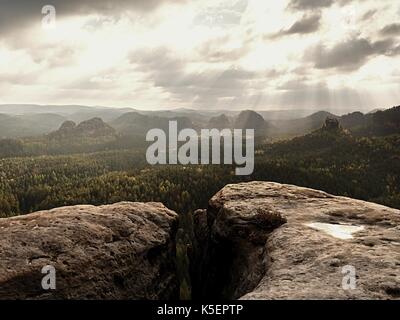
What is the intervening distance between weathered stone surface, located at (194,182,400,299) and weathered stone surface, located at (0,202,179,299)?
512cm

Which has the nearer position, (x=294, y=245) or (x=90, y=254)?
(x=294, y=245)

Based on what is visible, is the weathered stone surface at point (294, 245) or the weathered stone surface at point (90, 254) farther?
the weathered stone surface at point (90, 254)

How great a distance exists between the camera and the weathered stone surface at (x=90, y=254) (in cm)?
2279

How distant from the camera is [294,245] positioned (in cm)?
2317

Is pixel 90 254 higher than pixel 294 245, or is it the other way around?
pixel 294 245

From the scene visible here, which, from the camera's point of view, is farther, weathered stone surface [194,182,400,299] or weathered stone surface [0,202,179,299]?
weathered stone surface [0,202,179,299]

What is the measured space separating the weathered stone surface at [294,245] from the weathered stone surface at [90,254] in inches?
202

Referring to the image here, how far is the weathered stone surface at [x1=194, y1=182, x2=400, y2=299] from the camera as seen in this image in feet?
58.1

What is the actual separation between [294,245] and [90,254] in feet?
41.1

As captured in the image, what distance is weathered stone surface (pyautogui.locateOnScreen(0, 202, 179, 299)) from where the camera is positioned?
74.8 ft

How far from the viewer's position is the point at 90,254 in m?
25.2

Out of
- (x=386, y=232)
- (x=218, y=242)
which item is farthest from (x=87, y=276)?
(x=386, y=232)
